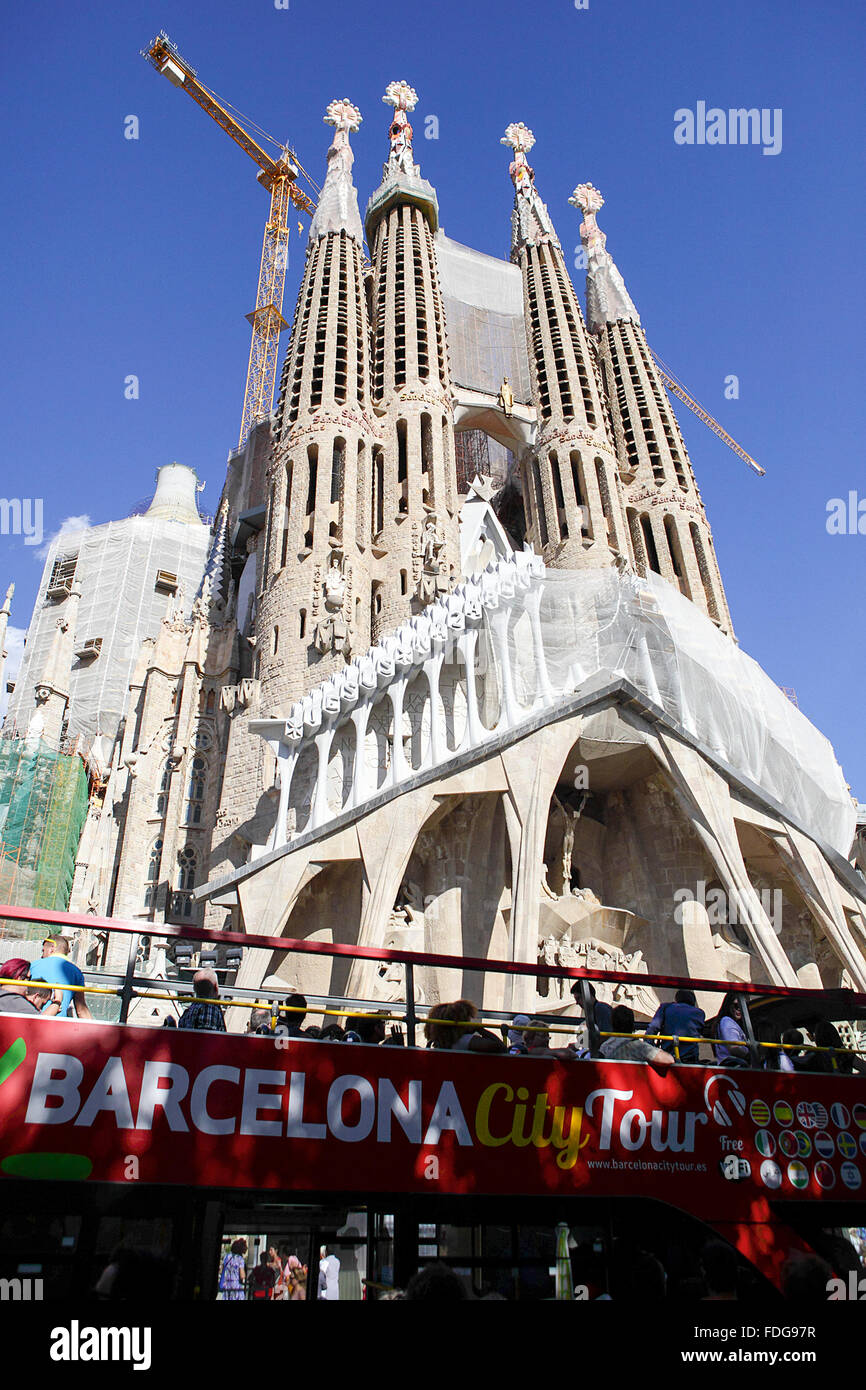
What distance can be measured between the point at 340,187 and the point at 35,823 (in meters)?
27.3

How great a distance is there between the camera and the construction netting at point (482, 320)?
3819 cm

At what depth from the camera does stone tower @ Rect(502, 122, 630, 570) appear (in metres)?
31.4

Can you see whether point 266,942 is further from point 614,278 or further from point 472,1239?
point 614,278

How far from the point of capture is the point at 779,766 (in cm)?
2141

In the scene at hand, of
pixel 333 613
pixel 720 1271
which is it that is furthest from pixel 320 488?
pixel 720 1271

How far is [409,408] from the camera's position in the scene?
31.6 m

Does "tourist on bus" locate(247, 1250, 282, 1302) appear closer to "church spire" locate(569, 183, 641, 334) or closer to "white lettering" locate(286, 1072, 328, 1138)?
"white lettering" locate(286, 1072, 328, 1138)

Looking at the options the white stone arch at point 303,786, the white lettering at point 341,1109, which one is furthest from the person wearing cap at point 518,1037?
the white stone arch at point 303,786

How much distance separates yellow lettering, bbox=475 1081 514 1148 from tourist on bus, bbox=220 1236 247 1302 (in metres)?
1.41

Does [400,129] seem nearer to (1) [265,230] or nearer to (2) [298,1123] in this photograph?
(1) [265,230]

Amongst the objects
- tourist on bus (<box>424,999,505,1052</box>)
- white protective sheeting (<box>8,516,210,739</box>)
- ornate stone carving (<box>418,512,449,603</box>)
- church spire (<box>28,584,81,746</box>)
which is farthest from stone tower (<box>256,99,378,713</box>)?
tourist on bus (<box>424,999,505,1052</box>)

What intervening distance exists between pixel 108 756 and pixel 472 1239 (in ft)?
119

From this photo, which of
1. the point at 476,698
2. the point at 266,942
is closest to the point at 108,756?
the point at 476,698

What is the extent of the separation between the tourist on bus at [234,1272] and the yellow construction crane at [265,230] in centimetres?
4442
